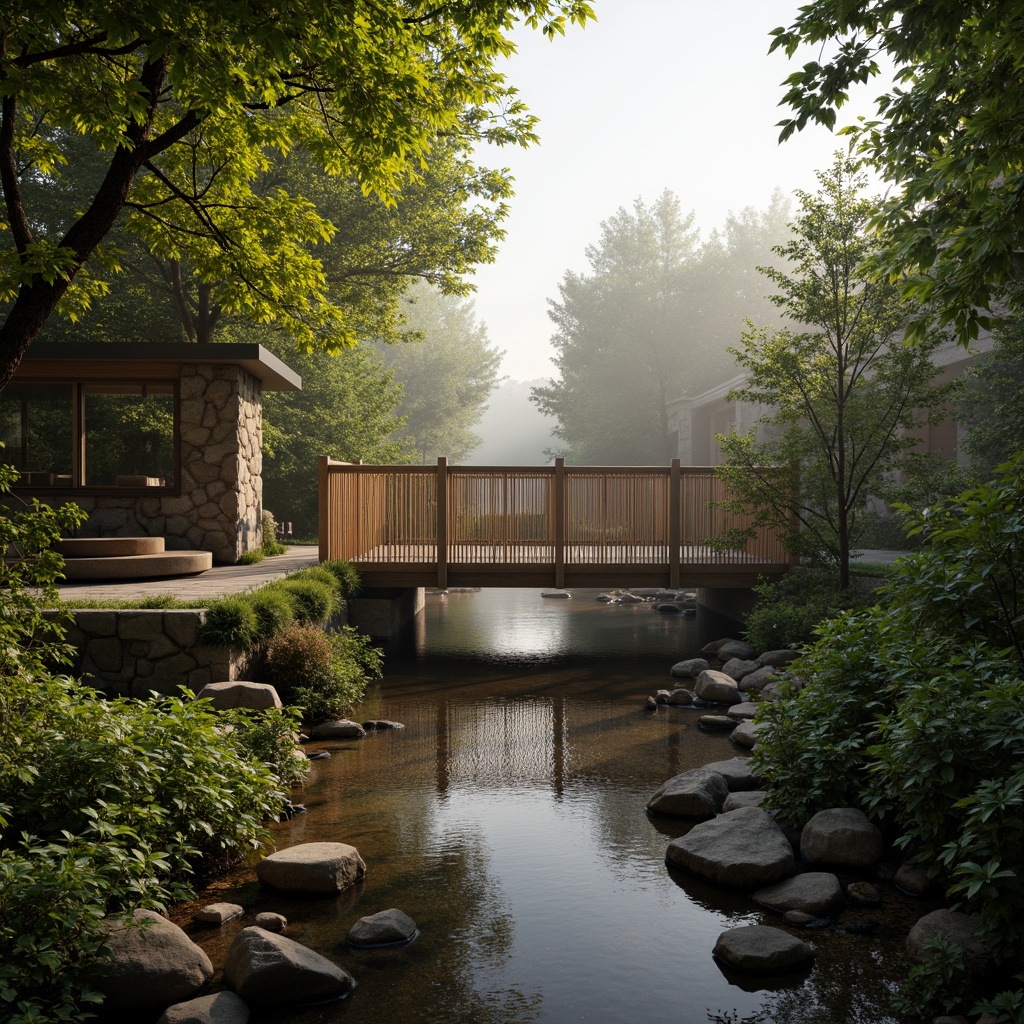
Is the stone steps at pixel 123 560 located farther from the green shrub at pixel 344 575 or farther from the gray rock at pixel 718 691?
the gray rock at pixel 718 691

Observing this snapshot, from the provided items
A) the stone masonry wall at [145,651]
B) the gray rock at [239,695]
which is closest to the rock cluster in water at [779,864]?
the gray rock at [239,695]

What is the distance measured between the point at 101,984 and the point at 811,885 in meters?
3.65

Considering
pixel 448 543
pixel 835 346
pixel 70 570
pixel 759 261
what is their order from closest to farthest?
pixel 70 570, pixel 835 346, pixel 448 543, pixel 759 261

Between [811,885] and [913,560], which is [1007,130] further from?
[811,885]

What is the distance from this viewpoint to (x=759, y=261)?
43.8 metres

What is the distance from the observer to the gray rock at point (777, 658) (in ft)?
37.1

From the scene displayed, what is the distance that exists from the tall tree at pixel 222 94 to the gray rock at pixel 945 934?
5.80 meters

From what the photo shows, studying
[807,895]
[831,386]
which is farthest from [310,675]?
[831,386]

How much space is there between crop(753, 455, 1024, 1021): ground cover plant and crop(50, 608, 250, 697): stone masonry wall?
16.8 ft

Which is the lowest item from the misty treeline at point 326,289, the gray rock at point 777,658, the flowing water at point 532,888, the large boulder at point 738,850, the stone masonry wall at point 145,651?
the flowing water at point 532,888

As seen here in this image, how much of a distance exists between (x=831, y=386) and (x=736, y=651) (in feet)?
12.4

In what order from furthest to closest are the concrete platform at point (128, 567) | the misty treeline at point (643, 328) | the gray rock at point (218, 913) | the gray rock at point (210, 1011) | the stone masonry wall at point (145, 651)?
the misty treeline at point (643, 328) < the concrete platform at point (128, 567) < the stone masonry wall at point (145, 651) < the gray rock at point (218, 913) < the gray rock at point (210, 1011)

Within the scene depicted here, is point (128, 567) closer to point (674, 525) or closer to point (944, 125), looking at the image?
point (674, 525)

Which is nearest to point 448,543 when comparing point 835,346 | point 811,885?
point 835,346
